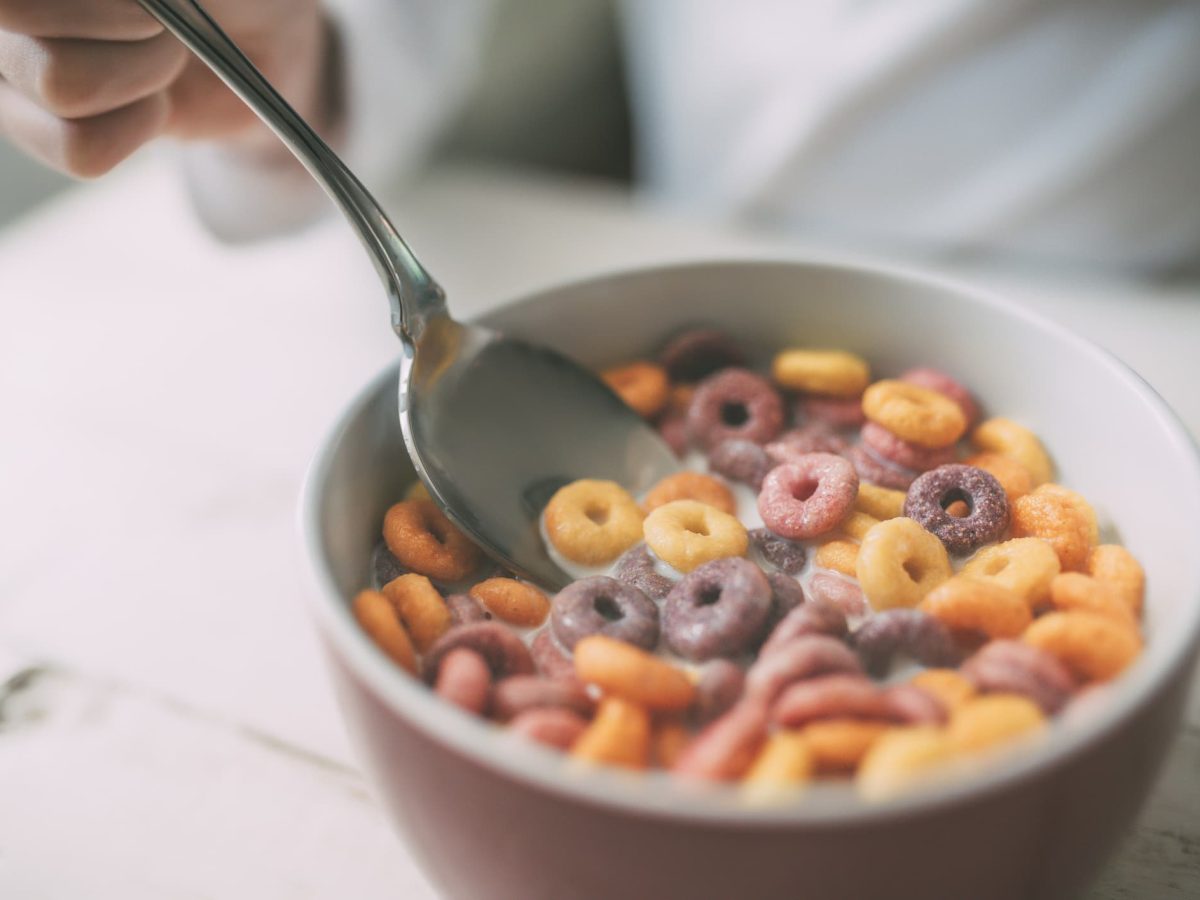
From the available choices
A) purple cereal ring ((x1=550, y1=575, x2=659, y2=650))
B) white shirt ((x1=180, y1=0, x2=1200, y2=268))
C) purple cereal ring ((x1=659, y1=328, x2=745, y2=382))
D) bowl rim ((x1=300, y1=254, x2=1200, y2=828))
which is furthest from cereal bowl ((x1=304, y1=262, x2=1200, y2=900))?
white shirt ((x1=180, y1=0, x2=1200, y2=268))

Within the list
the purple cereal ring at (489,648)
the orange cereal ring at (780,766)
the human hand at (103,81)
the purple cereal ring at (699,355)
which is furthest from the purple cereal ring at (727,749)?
the human hand at (103,81)

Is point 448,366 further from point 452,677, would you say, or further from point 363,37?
point 363,37

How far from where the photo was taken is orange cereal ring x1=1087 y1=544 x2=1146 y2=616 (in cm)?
48

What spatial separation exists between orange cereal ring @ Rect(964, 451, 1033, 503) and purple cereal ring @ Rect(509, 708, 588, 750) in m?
0.29

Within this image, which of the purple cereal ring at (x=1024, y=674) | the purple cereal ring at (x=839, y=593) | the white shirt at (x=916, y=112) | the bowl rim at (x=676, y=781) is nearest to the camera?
the bowl rim at (x=676, y=781)

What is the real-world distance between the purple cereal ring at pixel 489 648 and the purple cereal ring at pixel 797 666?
0.36 feet

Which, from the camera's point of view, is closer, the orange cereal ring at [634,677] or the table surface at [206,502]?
the orange cereal ring at [634,677]

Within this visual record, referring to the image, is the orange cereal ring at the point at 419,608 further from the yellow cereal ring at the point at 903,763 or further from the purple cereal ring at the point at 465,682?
the yellow cereal ring at the point at 903,763

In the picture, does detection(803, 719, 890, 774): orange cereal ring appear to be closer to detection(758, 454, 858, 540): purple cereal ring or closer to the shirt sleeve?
detection(758, 454, 858, 540): purple cereal ring

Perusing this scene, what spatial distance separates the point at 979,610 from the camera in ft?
1.54

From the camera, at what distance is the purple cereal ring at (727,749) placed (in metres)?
0.38

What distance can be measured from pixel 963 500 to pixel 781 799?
0.31 metres

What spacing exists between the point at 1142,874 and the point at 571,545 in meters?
0.32

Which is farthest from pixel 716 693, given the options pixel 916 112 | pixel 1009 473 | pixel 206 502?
pixel 916 112
